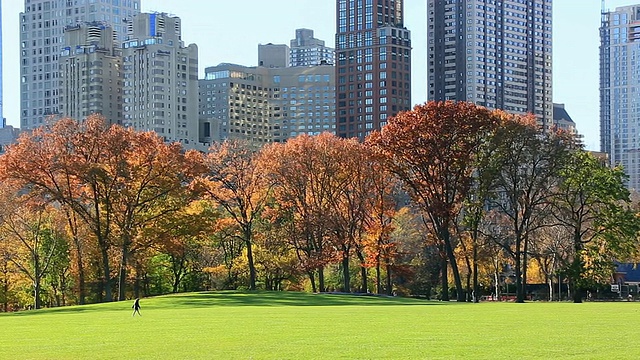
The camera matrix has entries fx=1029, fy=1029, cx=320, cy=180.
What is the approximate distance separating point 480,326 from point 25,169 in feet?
154

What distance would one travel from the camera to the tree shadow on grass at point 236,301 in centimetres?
6956

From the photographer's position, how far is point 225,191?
89.1 m

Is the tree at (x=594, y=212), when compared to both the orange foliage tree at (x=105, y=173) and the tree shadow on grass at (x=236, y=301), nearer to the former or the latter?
the tree shadow on grass at (x=236, y=301)

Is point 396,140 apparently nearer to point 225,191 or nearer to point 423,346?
point 225,191

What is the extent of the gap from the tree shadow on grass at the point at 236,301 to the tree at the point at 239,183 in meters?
11.3

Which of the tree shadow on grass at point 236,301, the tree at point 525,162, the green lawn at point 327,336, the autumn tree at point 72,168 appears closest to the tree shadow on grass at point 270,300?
the tree shadow on grass at point 236,301

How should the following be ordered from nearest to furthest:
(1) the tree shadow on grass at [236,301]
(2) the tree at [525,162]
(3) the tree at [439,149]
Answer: (1) the tree shadow on grass at [236,301] < (3) the tree at [439,149] < (2) the tree at [525,162]

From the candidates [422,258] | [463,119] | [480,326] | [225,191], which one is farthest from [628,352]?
[422,258]

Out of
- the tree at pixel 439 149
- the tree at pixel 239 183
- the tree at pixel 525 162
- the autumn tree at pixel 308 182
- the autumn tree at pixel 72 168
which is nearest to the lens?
the autumn tree at pixel 72 168

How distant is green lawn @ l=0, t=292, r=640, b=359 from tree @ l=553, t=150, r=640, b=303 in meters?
33.7

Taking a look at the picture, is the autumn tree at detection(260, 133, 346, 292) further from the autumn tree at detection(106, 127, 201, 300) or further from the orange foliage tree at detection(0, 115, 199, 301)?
the autumn tree at detection(106, 127, 201, 300)

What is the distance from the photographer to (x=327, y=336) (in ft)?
120

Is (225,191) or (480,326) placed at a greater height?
(225,191)

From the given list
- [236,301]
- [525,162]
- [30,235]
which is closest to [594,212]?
[525,162]
